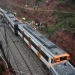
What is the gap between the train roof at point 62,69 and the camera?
24.0 m

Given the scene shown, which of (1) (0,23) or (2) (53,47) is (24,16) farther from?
(2) (53,47)

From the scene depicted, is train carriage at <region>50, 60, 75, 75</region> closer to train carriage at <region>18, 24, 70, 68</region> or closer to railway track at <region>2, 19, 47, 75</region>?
train carriage at <region>18, 24, 70, 68</region>

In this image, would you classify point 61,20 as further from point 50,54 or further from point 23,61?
point 50,54

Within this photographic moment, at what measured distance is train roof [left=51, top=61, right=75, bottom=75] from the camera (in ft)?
78.8

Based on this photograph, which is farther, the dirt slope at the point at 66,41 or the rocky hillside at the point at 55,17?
the rocky hillside at the point at 55,17

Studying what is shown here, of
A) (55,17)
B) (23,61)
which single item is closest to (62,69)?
(23,61)

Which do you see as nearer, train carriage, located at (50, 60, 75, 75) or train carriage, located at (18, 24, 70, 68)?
train carriage, located at (50, 60, 75, 75)

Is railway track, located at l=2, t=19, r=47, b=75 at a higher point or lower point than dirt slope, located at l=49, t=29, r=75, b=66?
lower

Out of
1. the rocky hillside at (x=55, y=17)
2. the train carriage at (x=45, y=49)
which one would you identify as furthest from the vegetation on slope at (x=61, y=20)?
the train carriage at (x=45, y=49)

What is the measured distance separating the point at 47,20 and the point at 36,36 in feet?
70.2

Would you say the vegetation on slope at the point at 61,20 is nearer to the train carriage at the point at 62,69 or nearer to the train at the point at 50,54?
the train at the point at 50,54

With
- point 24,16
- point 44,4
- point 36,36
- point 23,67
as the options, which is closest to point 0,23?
point 24,16

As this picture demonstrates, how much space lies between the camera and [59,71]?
2448cm

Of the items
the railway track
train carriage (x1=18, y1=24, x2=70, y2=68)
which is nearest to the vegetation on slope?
train carriage (x1=18, y1=24, x2=70, y2=68)
